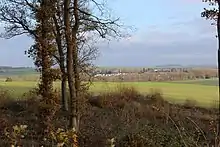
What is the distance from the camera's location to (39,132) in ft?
51.5

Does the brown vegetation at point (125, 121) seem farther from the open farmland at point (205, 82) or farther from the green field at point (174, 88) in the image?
the open farmland at point (205, 82)

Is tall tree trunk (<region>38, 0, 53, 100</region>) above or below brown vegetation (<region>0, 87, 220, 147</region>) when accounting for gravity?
above

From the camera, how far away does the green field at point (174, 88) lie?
82.5 feet

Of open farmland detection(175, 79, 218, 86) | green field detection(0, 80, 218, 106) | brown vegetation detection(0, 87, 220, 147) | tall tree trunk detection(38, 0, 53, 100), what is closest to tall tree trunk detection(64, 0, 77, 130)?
brown vegetation detection(0, 87, 220, 147)

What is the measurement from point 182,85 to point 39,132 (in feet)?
55.6

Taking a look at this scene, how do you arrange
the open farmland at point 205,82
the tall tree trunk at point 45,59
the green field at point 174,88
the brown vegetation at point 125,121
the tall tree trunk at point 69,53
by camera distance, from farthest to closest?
the open farmland at point 205,82, the green field at point 174,88, the tall tree trunk at point 45,59, the tall tree trunk at point 69,53, the brown vegetation at point 125,121

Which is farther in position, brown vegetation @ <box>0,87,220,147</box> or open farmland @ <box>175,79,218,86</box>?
open farmland @ <box>175,79,218,86</box>

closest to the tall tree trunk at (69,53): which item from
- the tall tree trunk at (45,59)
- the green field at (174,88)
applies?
the tall tree trunk at (45,59)

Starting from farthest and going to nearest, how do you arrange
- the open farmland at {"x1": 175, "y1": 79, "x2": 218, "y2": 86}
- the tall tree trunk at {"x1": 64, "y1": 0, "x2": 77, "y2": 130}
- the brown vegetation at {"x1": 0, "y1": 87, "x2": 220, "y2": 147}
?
the open farmland at {"x1": 175, "y1": 79, "x2": 218, "y2": 86} → the tall tree trunk at {"x1": 64, "y1": 0, "x2": 77, "y2": 130} → the brown vegetation at {"x1": 0, "y1": 87, "x2": 220, "y2": 147}

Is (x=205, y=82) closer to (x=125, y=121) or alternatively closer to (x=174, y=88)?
(x=174, y=88)

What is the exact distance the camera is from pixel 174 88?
3038 centimetres

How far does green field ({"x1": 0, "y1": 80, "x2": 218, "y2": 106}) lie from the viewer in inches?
990

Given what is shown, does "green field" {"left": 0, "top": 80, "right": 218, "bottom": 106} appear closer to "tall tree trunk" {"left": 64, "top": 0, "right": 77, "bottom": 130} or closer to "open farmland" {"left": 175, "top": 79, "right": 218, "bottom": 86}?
"open farmland" {"left": 175, "top": 79, "right": 218, "bottom": 86}

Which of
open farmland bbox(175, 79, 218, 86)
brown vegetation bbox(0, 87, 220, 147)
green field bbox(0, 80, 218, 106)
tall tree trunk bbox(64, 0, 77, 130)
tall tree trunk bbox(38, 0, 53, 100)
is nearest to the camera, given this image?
brown vegetation bbox(0, 87, 220, 147)
